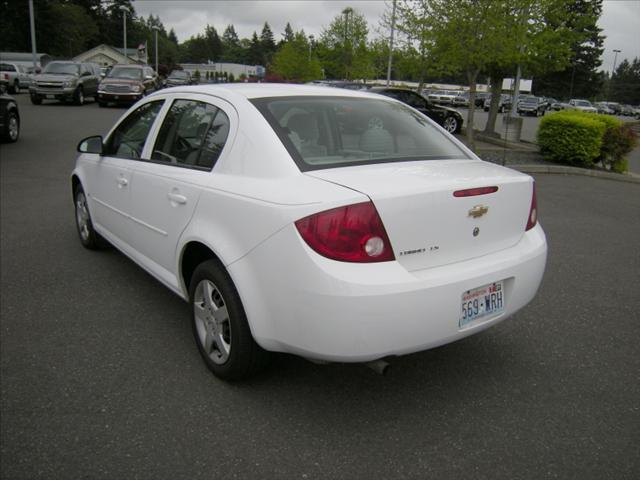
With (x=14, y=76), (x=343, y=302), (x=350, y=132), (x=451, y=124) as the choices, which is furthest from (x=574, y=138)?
(x=14, y=76)

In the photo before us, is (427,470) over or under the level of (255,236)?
under

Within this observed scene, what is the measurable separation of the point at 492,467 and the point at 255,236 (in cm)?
151

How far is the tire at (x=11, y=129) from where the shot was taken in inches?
500

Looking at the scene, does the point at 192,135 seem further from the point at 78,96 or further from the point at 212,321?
the point at 78,96

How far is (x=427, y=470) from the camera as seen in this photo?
247 centimetres

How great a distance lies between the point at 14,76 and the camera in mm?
30844

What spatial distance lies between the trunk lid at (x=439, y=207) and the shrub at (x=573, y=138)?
10466mm

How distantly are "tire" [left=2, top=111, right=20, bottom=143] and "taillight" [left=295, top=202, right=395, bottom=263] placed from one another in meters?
12.6

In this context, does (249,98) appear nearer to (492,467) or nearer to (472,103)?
(492,467)

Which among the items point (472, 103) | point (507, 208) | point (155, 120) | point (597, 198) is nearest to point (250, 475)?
point (507, 208)

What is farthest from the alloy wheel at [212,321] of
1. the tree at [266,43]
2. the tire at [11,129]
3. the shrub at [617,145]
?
the tree at [266,43]

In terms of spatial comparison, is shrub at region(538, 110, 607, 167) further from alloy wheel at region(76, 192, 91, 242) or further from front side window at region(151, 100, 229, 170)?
front side window at region(151, 100, 229, 170)

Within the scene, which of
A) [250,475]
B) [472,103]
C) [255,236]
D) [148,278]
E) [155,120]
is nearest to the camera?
[250,475]

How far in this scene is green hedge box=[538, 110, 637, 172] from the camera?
40.5 ft
